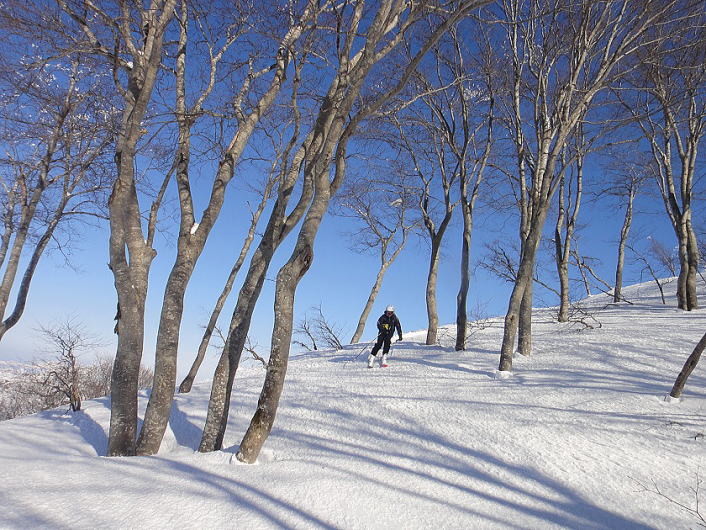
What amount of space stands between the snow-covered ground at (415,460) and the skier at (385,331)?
1529 mm

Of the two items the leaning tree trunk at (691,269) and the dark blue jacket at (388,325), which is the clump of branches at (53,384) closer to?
the dark blue jacket at (388,325)

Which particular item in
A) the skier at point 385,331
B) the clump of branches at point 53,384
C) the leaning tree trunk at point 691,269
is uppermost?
the leaning tree trunk at point 691,269

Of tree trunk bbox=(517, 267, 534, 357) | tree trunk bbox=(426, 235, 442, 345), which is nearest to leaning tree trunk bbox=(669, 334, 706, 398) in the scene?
tree trunk bbox=(517, 267, 534, 357)

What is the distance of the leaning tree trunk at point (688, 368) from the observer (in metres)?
5.41

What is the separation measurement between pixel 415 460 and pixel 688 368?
4137 mm

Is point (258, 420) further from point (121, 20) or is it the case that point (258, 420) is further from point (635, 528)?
point (121, 20)

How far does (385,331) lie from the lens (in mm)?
9836

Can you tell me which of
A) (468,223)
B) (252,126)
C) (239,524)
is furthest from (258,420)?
(468,223)

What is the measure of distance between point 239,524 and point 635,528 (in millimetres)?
3081

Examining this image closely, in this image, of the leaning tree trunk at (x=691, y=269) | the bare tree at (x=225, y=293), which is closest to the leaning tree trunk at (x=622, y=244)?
the leaning tree trunk at (x=691, y=269)

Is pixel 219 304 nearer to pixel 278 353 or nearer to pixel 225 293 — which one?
pixel 225 293

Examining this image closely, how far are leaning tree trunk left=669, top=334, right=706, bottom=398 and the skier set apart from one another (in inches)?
213

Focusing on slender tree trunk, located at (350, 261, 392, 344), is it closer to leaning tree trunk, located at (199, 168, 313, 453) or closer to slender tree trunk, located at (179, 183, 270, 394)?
slender tree trunk, located at (179, 183, 270, 394)

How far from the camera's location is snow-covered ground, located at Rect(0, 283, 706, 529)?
9.76 feet
